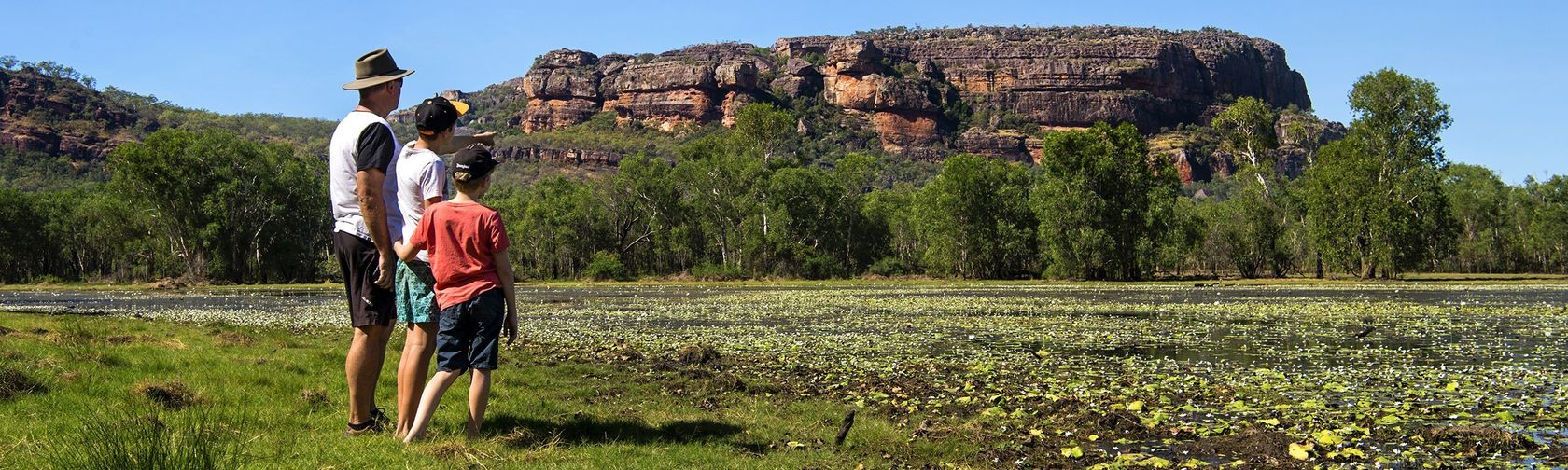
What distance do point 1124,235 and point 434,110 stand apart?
6521cm

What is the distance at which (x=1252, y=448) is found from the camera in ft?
25.5

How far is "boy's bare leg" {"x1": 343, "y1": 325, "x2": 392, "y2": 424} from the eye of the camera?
7.11 meters

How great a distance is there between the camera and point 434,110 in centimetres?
743

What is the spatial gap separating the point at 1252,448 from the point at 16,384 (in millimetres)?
9368

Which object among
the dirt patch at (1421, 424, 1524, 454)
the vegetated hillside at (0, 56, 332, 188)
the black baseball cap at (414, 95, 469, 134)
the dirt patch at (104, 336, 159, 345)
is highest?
the vegetated hillside at (0, 56, 332, 188)

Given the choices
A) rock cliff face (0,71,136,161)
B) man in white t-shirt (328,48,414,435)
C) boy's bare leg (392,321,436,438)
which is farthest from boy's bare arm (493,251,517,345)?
rock cliff face (0,71,136,161)

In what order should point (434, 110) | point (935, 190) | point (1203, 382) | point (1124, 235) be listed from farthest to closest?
1. point (935, 190)
2. point (1124, 235)
3. point (1203, 382)
4. point (434, 110)

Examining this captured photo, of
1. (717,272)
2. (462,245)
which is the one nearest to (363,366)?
(462,245)

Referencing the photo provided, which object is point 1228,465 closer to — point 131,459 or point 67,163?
point 131,459

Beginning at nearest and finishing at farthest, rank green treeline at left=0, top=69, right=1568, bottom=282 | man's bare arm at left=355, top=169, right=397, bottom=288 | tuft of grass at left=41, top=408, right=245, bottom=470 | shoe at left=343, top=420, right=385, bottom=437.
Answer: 1. tuft of grass at left=41, top=408, right=245, bottom=470
2. man's bare arm at left=355, top=169, right=397, bottom=288
3. shoe at left=343, top=420, right=385, bottom=437
4. green treeline at left=0, top=69, right=1568, bottom=282

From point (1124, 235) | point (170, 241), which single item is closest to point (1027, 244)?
point (1124, 235)

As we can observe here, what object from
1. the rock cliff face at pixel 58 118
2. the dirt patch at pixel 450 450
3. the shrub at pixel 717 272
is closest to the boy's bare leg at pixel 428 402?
the dirt patch at pixel 450 450

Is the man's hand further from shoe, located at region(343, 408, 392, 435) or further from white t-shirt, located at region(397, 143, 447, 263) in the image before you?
shoe, located at region(343, 408, 392, 435)

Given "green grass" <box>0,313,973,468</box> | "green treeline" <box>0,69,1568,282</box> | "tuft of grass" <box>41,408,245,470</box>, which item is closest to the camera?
"tuft of grass" <box>41,408,245,470</box>
